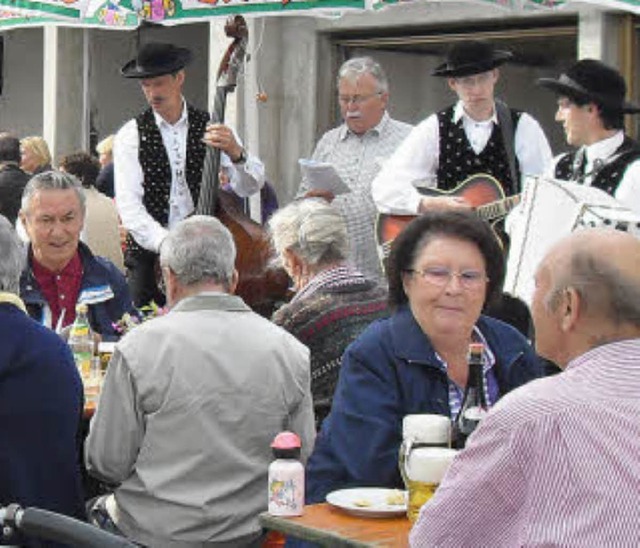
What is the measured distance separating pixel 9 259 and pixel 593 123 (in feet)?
8.53

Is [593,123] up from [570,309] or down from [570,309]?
up

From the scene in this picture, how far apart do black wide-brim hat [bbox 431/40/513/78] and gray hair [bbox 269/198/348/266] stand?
1.53 metres

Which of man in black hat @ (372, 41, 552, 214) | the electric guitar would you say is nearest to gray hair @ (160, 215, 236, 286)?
the electric guitar

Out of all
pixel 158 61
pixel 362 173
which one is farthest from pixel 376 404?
pixel 158 61

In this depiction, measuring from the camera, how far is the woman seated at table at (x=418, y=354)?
4031 millimetres

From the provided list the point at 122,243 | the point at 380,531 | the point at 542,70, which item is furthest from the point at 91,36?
the point at 380,531

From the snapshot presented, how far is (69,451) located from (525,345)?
4.45 ft

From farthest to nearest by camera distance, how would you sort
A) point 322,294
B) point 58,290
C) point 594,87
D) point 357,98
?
point 357,98 → point 58,290 → point 594,87 → point 322,294

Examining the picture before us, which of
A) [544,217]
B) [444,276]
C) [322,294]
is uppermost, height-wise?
[544,217]

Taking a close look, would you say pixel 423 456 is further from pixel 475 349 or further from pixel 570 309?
pixel 570 309

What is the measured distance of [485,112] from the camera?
691 cm

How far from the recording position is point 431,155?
22.9 feet

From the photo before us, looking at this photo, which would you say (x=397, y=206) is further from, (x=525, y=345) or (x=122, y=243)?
(x=525, y=345)

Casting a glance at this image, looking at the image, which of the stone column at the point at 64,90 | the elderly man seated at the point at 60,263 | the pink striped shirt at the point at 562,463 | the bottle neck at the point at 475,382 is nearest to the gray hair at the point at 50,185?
the elderly man seated at the point at 60,263
